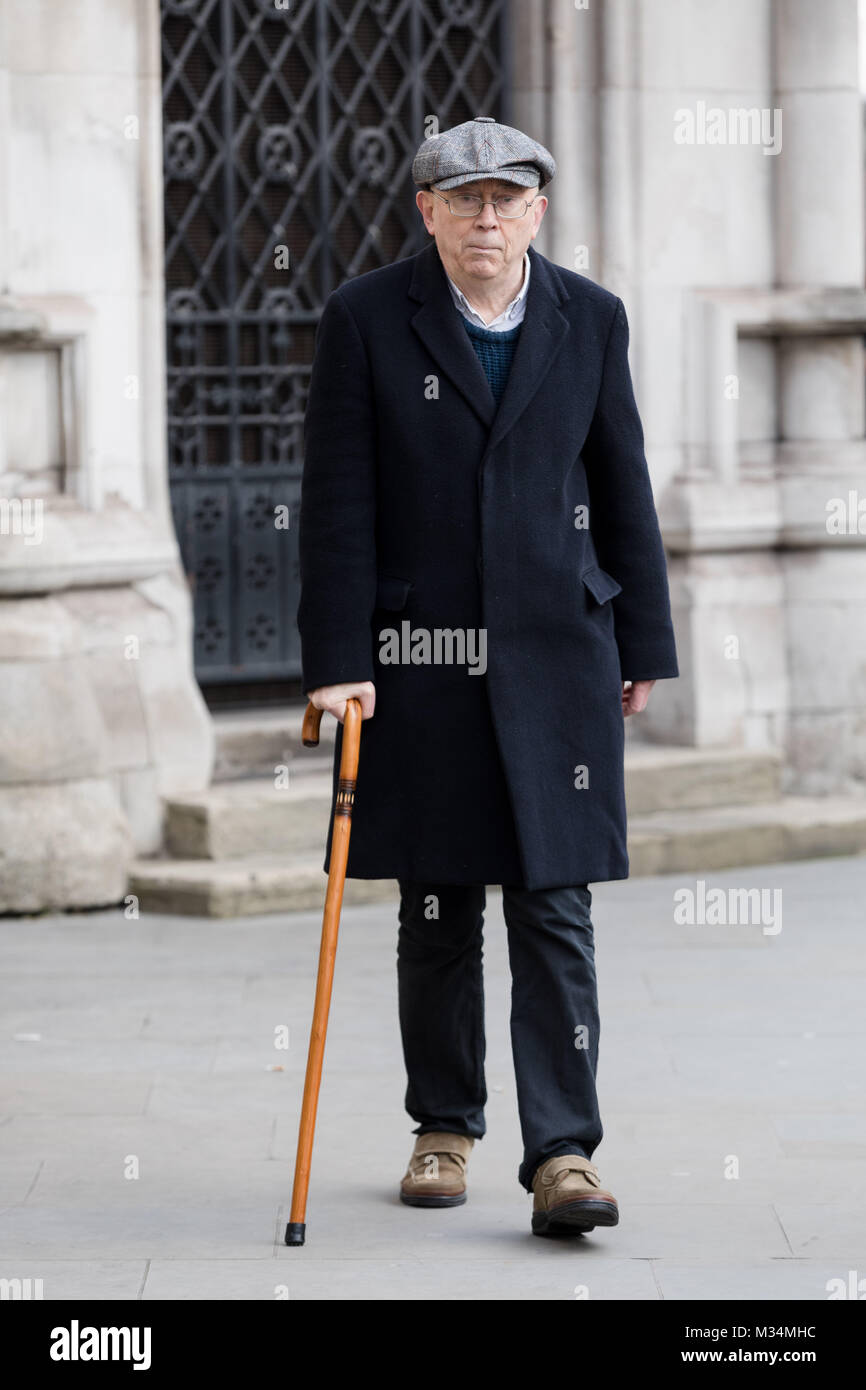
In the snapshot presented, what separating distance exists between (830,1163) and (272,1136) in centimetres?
117

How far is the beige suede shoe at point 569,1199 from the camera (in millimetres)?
4410

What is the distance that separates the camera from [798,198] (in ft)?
31.3

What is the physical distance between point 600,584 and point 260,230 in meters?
4.79

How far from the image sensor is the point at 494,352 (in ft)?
15.2

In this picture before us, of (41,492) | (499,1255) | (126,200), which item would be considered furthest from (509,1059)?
(126,200)

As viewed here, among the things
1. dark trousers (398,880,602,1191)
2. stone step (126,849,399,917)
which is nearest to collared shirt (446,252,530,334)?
dark trousers (398,880,602,1191)

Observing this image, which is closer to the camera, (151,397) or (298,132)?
(151,397)

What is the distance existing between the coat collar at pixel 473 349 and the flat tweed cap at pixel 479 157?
0.22 metres

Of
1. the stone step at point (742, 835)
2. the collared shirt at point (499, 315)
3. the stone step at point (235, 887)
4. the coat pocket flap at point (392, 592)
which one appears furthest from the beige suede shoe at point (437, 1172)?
the stone step at point (742, 835)

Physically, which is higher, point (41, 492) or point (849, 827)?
point (41, 492)

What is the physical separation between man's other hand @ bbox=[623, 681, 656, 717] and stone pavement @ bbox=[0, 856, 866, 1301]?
36.5 inches

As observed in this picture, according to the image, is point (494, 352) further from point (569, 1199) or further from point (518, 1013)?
point (569, 1199)

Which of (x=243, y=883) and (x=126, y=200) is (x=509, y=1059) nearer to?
(x=243, y=883)

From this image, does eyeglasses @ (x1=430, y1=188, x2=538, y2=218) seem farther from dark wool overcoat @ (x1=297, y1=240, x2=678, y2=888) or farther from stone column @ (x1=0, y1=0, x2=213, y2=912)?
stone column @ (x1=0, y1=0, x2=213, y2=912)
